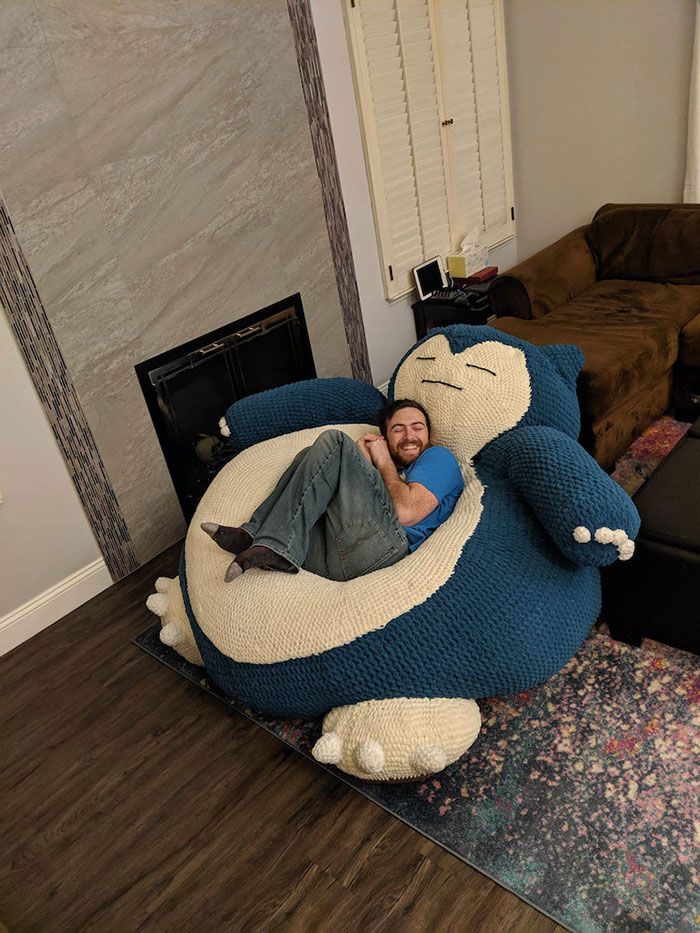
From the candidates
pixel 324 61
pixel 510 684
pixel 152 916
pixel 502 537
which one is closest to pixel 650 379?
pixel 502 537

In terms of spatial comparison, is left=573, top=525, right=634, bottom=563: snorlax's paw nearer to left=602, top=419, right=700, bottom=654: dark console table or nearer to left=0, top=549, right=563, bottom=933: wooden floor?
left=602, top=419, right=700, bottom=654: dark console table

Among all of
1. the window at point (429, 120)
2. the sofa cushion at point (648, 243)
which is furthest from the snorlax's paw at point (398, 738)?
the sofa cushion at point (648, 243)

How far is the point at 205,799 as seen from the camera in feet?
6.20

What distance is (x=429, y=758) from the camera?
5.34 feet

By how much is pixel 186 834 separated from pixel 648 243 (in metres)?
3.22

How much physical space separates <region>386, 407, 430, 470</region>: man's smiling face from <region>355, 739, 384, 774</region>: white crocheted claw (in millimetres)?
921

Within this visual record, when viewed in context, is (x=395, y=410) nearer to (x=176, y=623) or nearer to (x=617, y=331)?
(x=176, y=623)

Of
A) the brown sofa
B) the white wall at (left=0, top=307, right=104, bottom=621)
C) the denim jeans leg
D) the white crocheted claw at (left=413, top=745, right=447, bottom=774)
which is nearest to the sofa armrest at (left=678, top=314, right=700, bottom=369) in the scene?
the brown sofa

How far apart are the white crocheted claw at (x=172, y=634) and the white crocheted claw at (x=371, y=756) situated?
2.51 ft

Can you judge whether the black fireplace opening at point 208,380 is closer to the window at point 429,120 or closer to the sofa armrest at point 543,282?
the window at point 429,120

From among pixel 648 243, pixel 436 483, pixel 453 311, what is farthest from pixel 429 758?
pixel 648 243

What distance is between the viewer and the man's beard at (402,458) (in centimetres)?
227

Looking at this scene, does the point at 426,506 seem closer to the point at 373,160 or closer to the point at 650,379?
the point at 650,379

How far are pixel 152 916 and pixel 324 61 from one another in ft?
10.3
